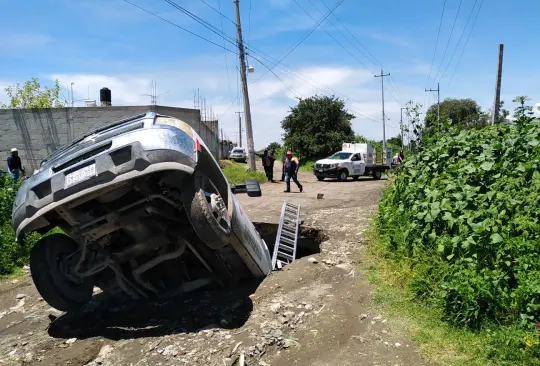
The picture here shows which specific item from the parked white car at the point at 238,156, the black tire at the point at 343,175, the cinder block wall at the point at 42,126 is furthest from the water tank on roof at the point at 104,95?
the parked white car at the point at 238,156

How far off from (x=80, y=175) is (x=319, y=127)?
4182cm

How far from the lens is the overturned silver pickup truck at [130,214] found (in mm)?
3721

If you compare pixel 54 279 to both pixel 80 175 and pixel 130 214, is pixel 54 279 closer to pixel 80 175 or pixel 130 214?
pixel 130 214

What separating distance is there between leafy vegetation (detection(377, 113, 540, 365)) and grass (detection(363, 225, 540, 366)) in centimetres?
2

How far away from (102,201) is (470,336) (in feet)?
10.9

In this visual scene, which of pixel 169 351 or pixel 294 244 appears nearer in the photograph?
pixel 169 351

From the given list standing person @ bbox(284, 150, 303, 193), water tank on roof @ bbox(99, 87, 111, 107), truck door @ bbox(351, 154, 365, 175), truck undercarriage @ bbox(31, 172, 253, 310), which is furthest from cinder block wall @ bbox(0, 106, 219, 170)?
truck undercarriage @ bbox(31, 172, 253, 310)

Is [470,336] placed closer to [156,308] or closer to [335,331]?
[335,331]

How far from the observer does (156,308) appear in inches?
193

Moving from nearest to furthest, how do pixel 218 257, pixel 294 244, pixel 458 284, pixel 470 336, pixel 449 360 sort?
pixel 449 360 < pixel 470 336 < pixel 458 284 < pixel 218 257 < pixel 294 244

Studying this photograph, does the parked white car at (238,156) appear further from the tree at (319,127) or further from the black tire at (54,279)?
the black tire at (54,279)

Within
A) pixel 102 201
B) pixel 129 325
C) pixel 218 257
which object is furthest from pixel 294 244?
pixel 102 201

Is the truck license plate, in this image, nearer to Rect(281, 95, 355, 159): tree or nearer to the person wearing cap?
the person wearing cap

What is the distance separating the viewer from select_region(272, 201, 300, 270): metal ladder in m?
7.47
